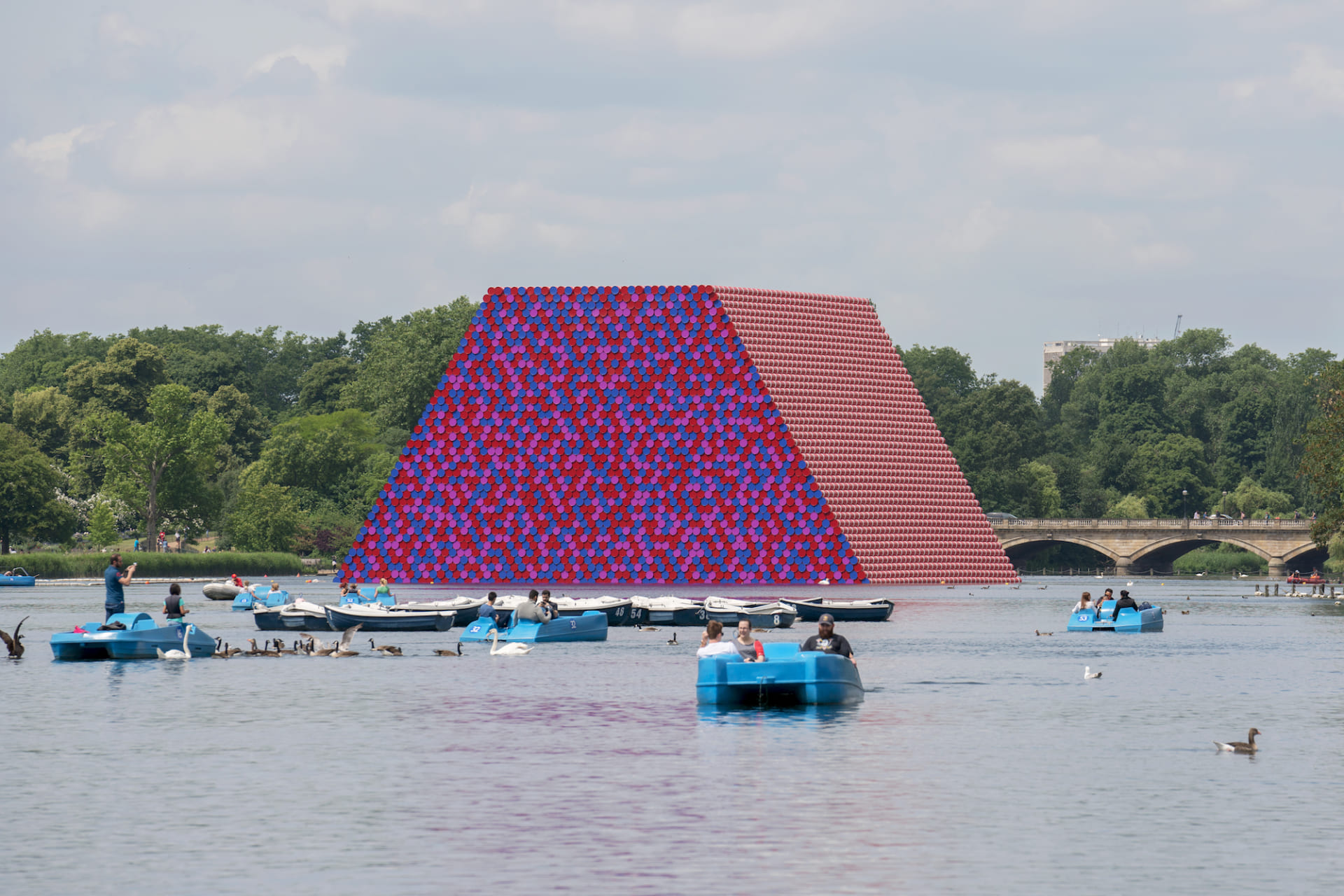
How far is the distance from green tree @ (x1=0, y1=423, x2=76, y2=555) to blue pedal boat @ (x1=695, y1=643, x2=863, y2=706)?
107m

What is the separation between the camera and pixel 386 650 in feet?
194

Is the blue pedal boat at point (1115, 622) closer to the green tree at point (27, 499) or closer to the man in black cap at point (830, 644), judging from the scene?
the man in black cap at point (830, 644)

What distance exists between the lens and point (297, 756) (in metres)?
31.3

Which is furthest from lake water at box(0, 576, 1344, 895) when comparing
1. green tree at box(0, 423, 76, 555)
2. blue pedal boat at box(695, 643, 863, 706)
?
green tree at box(0, 423, 76, 555)

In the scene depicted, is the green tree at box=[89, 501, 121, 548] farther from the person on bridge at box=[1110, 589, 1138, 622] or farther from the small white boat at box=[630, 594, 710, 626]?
the person on bridge at box=[1110, 589, 1138, 622]

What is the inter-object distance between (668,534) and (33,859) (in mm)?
95202

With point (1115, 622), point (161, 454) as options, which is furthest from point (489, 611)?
point (161, 454)

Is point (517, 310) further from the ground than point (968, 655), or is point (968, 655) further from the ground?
point (517, 310)

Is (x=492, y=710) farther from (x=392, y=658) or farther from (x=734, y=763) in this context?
(x=392, y=658)

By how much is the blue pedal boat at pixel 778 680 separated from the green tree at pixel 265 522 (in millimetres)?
121261

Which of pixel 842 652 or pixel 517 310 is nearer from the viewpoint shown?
pixel 842 652

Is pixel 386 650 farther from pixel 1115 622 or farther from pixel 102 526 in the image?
pixel 102 526

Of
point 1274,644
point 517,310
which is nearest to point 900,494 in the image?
point 517,310

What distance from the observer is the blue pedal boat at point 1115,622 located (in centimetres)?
7350
